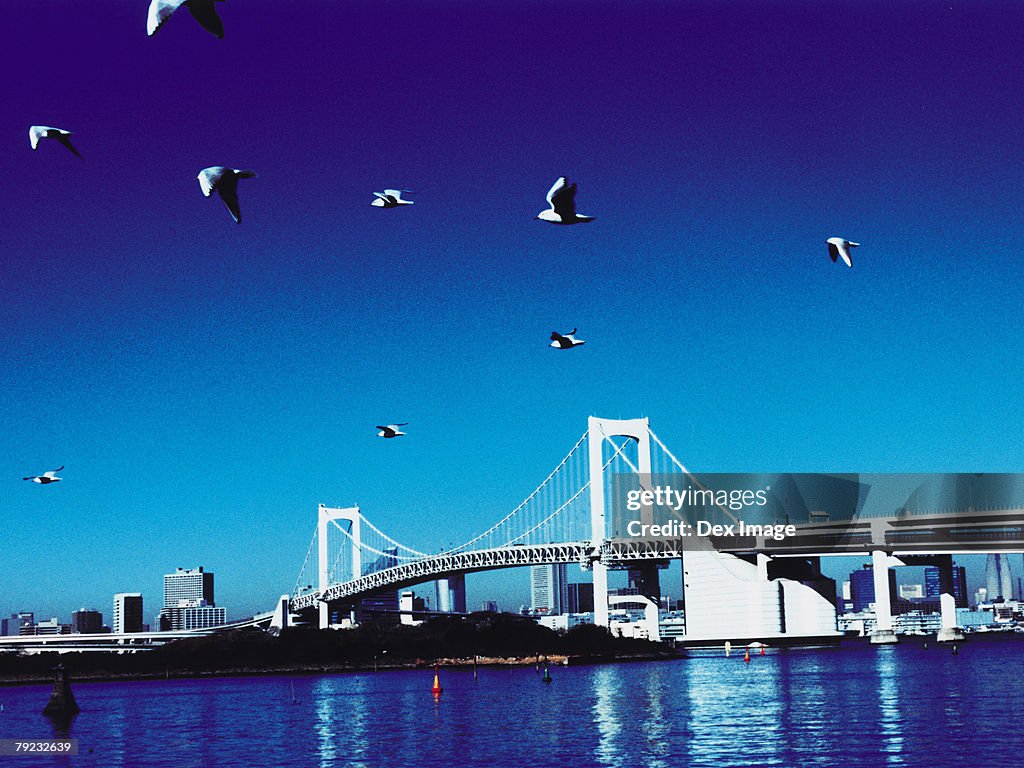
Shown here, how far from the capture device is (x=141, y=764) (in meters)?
28.6

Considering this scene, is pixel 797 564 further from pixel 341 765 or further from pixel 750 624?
pixel 341 765

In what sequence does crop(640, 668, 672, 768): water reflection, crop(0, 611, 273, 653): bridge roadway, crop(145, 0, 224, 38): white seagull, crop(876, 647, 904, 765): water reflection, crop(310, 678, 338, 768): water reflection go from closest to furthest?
crop(145, 0, 224, 38): white seagull < crop(876, 647, 904, 765): water reflection < crop(640, 668, 672, 768): water reflection < crop(310, 678, 338, 768): water reflection < crop(0, 611, 273, 653): bridge roadway

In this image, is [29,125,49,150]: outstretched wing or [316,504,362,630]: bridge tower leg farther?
[316,504,362,630]: bridge tower leg

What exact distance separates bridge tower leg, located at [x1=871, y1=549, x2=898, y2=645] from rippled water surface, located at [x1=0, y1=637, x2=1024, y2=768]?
30.8m

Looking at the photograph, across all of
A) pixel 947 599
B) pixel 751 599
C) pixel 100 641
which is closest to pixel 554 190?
pixel 751 599

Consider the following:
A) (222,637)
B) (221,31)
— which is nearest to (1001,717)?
(221,31)

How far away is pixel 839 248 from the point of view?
742 inches

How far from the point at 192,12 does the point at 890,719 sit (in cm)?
2684

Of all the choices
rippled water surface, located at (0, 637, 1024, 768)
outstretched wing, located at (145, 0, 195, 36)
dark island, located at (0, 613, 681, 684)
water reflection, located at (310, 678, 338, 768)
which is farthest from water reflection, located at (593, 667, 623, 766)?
dark island, located at (0, 613, 681, 684)

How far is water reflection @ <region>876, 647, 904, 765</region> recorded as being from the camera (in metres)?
25.4

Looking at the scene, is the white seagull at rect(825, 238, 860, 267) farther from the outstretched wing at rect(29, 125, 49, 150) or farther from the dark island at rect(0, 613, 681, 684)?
the dark island at rect(0, 613, 681, 684)

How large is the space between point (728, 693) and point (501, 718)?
993cm

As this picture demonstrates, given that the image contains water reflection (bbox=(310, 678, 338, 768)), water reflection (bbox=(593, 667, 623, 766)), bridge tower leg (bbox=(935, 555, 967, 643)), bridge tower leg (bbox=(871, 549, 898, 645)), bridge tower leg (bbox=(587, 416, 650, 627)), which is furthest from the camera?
bridge tower leg (bbox=(935, 555, 967, 643))

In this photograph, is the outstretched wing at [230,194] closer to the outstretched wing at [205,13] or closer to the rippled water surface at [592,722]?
the outstretched wing at [205,13]
